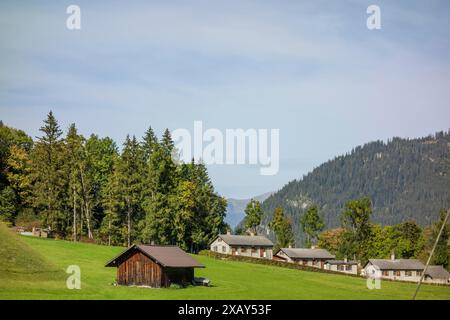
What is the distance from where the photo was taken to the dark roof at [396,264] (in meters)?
131

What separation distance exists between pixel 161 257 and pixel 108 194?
47.7 m

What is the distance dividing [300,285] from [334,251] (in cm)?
9910

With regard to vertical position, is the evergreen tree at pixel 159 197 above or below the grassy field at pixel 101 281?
above

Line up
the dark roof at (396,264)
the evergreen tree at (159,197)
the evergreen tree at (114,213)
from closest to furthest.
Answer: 1. the evergreen tree at (159,197)
2. the evergreen tree at (114,213)
3. the dark roof at (396,264)

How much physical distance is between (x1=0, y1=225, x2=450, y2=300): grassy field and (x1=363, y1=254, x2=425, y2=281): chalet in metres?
38.6

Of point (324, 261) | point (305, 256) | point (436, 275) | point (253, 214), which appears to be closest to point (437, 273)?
point (436, 275)

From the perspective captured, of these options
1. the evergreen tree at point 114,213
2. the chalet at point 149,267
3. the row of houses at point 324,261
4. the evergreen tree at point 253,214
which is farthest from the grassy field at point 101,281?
the evergreen tree at point 253,214

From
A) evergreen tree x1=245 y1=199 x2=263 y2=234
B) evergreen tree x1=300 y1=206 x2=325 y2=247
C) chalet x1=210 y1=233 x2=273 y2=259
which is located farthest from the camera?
evergreen tree x1=300 y1=206 x2=325 y2=247

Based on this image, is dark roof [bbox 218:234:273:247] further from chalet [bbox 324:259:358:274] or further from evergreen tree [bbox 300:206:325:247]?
evergreen tree [bbox 300:206:325:247]

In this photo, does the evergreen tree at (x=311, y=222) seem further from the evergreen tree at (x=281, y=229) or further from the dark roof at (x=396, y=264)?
the dark roof at (x=396, y=264)

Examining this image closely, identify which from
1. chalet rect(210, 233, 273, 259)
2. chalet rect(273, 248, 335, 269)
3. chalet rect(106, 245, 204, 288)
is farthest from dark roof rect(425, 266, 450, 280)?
chalet rect(106, 245, 204, 288)

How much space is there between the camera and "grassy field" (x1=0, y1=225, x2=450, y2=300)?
56.4 m

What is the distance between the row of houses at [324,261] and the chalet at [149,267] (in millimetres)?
55434
